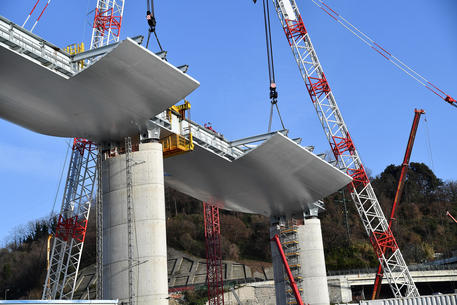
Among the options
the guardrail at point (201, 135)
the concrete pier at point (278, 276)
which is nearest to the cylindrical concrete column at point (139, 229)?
the guardrail at point (201, 135)

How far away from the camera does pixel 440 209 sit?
116m

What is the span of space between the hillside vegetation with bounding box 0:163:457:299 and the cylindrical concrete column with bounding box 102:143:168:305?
6438 cm

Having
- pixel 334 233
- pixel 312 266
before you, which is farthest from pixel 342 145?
pixel 334 233

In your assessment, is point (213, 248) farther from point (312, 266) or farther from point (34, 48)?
point (34, 48)

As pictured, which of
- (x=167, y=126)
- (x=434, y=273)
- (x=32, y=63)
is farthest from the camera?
(x=434, y=273)

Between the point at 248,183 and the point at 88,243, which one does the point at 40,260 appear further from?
the point at 248,183

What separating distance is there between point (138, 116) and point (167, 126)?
9.58ft

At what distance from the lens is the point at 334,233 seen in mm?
100875

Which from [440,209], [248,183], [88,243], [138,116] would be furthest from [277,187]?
[440,209]

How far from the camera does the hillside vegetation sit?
9931 centimetres

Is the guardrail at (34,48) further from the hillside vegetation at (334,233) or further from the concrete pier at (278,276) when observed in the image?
the hillside vegetation at (334,233)

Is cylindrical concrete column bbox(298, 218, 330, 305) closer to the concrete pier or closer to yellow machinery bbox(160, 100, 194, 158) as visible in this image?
the concrete pier

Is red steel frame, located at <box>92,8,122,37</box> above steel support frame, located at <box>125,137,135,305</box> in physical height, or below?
above

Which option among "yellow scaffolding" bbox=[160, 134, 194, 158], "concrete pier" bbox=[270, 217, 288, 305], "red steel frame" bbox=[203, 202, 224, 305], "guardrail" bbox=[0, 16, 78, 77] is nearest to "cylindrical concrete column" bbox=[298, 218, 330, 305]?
"concrete pier" bbox=[270, 217, 288, 305]
